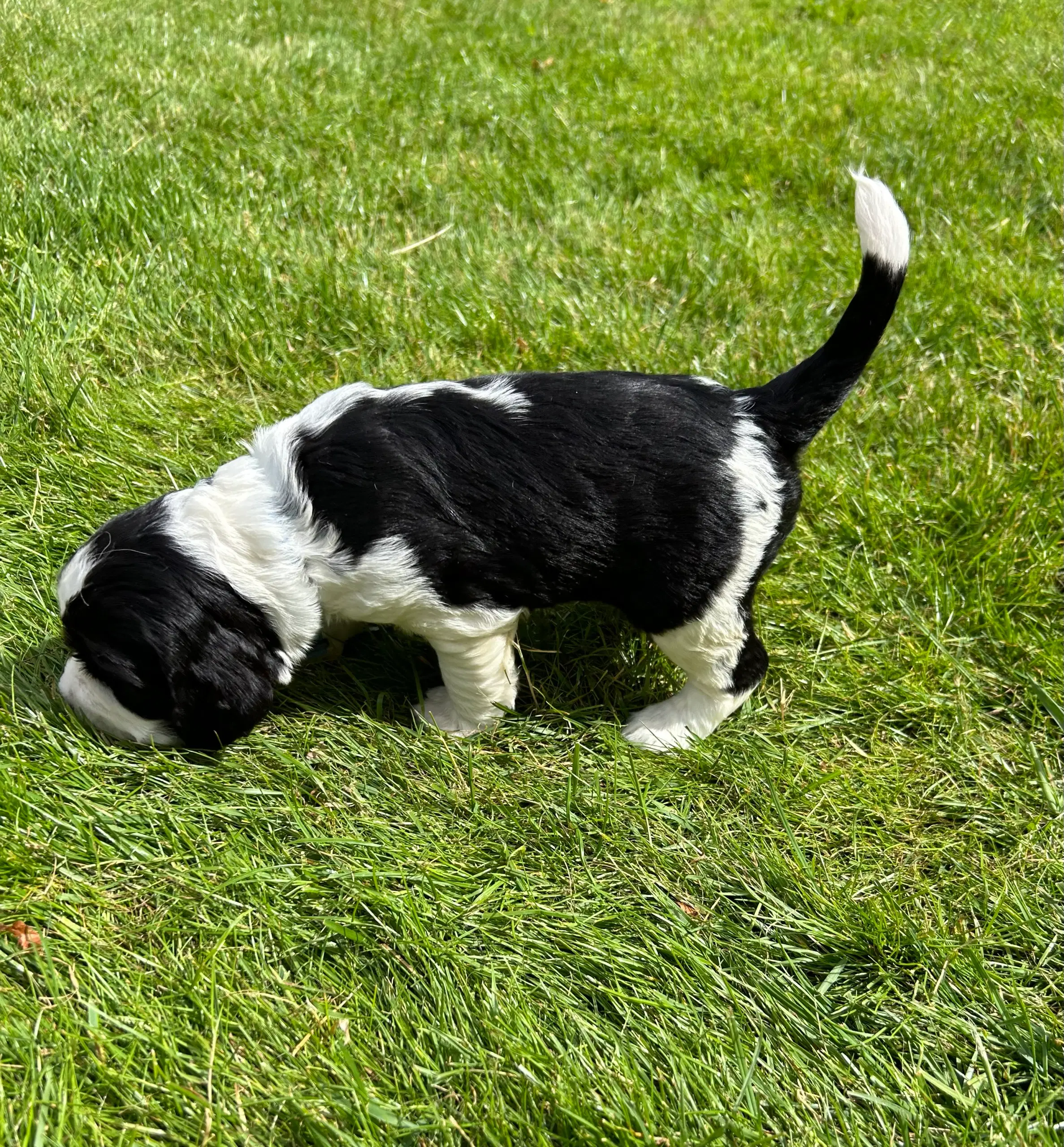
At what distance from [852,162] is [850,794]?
4081 millimetres

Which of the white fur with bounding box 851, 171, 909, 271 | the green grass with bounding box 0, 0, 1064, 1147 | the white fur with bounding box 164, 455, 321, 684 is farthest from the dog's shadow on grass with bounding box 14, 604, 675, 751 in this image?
the white fur with bounding box 851, 171, 909, 271

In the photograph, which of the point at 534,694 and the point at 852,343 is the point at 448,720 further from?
the point at 852,343

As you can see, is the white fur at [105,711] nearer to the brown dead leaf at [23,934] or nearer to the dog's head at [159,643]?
the dog's head at [159,643]

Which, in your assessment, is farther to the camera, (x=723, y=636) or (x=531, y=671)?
(x=531, y=671)

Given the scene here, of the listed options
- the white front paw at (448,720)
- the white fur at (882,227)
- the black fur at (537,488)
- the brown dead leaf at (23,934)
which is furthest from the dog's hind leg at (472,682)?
the white fur at (882,227)

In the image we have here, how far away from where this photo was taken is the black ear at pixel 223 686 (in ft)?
7.89

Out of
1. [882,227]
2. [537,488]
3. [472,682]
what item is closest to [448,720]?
[472,682]

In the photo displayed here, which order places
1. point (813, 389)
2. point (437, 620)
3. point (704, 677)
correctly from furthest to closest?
point (704, 677) → point (813, 389) → point (437, 620)

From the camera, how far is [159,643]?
2.34 metres

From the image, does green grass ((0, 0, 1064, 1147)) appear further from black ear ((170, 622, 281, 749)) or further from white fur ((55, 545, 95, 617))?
white fur ((55, 545, 95, 617))

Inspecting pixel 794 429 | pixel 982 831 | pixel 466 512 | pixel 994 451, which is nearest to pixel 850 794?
pixel 982 831

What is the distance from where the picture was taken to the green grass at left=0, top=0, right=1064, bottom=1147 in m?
2.12

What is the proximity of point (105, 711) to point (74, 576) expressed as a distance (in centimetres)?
34

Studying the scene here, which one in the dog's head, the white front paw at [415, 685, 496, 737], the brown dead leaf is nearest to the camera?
the brown dead leaf
